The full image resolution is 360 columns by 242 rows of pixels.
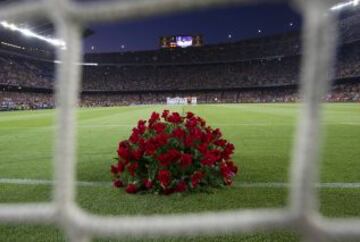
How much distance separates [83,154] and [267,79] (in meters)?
51.4

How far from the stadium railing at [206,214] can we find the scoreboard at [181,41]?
203ft

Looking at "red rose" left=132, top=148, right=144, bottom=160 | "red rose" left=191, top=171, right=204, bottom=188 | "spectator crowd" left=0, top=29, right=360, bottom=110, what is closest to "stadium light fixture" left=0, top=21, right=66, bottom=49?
"red rose" left=132, top=148, right=144, bottom=160

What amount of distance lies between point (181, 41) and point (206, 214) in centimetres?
6310

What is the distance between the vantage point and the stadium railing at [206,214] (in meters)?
1.02

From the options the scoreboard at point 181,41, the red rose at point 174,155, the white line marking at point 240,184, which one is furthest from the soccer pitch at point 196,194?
the scoreboard at point 181,41

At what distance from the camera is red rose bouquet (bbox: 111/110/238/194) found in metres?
3.67

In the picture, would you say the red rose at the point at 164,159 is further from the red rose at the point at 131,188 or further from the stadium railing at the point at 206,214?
the stadium railing at the point at 206,214

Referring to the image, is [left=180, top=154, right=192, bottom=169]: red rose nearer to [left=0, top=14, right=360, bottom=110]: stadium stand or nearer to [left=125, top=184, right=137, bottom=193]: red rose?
[left=125, top=184, right=137, bottom=193]: red rose

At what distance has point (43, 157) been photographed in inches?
244

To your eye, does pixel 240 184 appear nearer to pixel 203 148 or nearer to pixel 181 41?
pixel 203 148

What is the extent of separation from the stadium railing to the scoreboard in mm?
61751

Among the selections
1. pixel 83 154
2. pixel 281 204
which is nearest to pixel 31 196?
pixel 281 204

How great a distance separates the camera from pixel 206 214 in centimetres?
127

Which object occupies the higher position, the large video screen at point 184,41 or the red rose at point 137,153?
the large video screen at point 184,41
